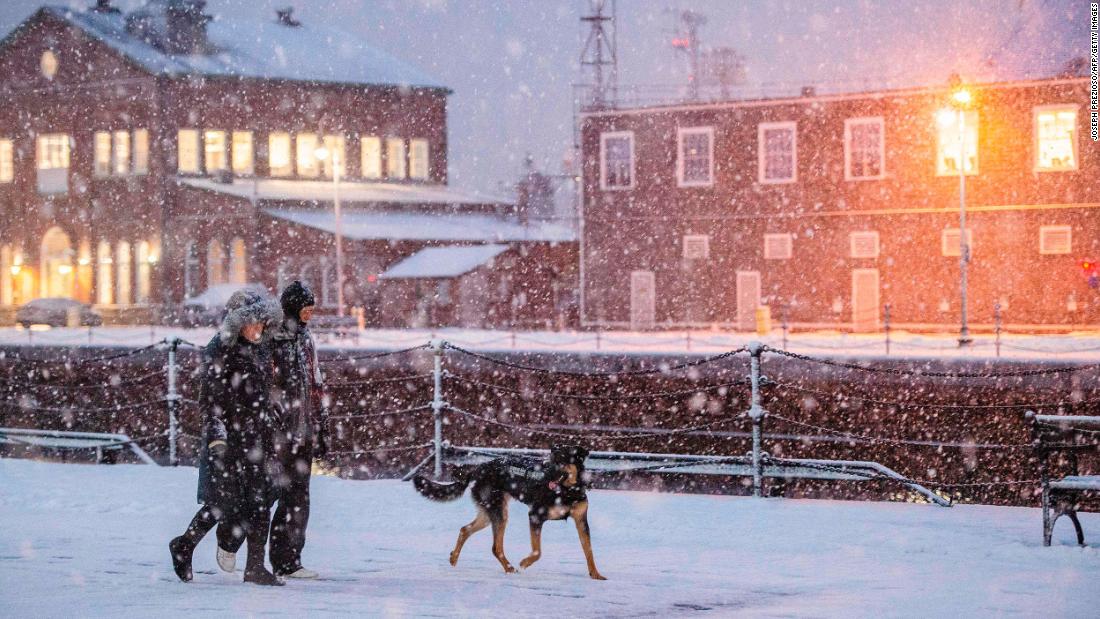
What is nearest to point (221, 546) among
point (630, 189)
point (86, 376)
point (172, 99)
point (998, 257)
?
point (86, 376)

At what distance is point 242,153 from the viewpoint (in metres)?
57.2

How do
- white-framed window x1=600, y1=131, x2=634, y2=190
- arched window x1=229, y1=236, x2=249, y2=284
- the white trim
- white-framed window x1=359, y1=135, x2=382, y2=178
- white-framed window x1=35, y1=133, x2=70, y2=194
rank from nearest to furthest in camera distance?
the white trim
white-framed window x1=600, y1=131, x2=634, y2=190
arched window x1=229, y1=236, x2=249, y2=284
white-framed window x1=35, y1=133, x2=70, y2=194
white-framed window x1=359, y1=135, x2=382, y2=178

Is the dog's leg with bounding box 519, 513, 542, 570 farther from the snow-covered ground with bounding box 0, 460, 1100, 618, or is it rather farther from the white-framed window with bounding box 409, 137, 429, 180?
the white-framed window with bounding box 409, 137, 429, 180

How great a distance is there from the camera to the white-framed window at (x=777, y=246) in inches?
1697

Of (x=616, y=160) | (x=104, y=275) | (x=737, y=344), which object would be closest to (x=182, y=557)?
(x=737, y=344)

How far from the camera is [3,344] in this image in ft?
115

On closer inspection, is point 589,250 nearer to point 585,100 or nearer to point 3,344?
point 585,100

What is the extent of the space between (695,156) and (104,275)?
84.4 ft

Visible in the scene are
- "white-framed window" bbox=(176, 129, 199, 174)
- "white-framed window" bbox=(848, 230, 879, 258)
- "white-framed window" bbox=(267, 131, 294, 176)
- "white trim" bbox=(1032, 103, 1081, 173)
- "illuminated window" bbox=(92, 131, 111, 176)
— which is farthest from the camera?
"white-framed window" bbox=(267, 131, 294, 176)

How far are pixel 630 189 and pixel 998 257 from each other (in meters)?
12.0

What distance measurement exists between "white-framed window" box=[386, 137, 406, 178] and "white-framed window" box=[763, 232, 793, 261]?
884 inches

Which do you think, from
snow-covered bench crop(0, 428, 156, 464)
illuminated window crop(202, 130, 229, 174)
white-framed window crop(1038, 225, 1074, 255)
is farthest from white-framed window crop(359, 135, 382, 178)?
snow-covered bench crop(0, 428, 156, 464)

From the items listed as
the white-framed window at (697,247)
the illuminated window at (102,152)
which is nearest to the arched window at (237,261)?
the illuminated window at (102,152)

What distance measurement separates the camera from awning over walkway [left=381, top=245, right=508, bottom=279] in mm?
48312
